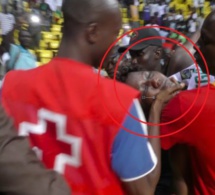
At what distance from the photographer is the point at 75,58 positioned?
1.35 metres

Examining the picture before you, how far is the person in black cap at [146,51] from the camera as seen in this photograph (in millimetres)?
2445

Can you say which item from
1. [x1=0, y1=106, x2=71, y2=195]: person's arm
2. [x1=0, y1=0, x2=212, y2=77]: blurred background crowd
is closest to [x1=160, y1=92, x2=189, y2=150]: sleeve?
[x1=0, y1=106, x2=71, y2=195]: person's arm

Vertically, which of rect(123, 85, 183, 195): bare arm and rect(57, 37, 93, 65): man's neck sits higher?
rect(57, 37, 93, 65): man's neck

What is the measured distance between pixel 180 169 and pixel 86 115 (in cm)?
56

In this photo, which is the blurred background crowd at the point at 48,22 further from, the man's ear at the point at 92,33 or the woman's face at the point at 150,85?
the man's ear at the point at 92,33

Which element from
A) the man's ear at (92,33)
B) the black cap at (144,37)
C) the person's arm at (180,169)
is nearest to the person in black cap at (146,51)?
the black cap at (144,37)

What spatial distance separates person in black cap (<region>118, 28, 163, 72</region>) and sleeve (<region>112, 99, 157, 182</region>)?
116 centimetres

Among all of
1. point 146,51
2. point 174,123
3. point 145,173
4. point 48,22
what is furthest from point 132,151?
point 48,22

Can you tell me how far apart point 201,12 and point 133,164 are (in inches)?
423

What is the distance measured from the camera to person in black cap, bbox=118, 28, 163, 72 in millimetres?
2445

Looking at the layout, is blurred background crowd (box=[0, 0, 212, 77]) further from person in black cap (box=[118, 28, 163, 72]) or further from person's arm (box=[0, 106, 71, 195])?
person's arm (box=[0, 106, 71, 195])

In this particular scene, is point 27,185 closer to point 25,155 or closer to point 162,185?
point 25,155

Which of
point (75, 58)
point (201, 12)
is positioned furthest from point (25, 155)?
point (201, 12)

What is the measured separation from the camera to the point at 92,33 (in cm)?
134
